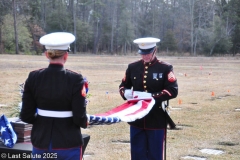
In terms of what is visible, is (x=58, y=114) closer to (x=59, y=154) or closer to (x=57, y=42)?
(x=59, y=154)

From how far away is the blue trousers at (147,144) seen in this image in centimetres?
476

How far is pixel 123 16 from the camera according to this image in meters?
71.0

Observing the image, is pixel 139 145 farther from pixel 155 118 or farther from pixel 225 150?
pixel 225 150

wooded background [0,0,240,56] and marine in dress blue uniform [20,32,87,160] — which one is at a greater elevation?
marine in dress blue uniform [20,32,87,160]

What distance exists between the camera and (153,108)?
4.84 metres

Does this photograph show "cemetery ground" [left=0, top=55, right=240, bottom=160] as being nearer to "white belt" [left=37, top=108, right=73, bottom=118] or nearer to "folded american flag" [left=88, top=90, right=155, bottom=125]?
"folded american flag" [left=88, top=90, right=155, bottom=125]

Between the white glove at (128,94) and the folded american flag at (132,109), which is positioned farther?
the white glove at (128,94)

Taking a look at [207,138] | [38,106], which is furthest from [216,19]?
[38,106]

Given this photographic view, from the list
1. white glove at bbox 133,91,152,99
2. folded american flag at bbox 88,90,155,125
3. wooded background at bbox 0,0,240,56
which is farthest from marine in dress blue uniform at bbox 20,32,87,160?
wooded background at bbox 0,0,240,56

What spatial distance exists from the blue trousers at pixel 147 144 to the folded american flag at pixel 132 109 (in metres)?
0.28

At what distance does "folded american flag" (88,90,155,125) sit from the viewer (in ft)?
14.3

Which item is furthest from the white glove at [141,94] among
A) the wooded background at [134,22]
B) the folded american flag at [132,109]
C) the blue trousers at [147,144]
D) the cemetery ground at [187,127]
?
the wooded background at [134,22]

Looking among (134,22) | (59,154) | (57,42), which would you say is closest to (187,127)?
(59,154)

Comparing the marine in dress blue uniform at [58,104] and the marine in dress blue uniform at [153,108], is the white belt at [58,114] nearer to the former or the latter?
the marine in dress blue uniform at [58,104]
